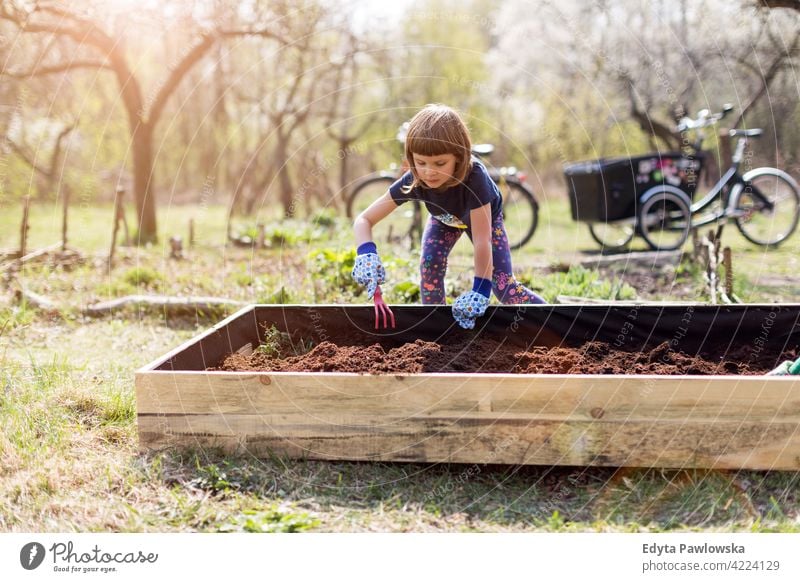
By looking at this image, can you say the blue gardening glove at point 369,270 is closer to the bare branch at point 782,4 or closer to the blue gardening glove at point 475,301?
the blue gardening glove at point 475,301

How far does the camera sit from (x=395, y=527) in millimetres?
2061

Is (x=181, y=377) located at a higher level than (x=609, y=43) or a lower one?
lower

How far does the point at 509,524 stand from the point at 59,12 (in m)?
5.51

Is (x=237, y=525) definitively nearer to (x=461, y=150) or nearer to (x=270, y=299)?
(x=461, y=150)

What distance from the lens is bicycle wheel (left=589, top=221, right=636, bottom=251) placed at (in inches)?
256

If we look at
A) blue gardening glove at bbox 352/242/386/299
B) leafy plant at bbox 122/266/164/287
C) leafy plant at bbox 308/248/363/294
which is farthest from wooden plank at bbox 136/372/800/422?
leafy plant at bbox 122/266/164/287

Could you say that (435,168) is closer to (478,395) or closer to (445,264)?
(445,264)

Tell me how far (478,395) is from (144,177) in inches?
223

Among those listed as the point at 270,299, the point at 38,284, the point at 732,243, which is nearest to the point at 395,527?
the point at 270,299

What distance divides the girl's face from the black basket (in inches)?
147

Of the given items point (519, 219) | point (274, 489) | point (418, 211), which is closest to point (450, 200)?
point (274, 489)

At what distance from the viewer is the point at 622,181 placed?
254 inches

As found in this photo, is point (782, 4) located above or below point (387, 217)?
above

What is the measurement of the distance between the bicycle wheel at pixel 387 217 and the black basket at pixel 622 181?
54.2 inches
